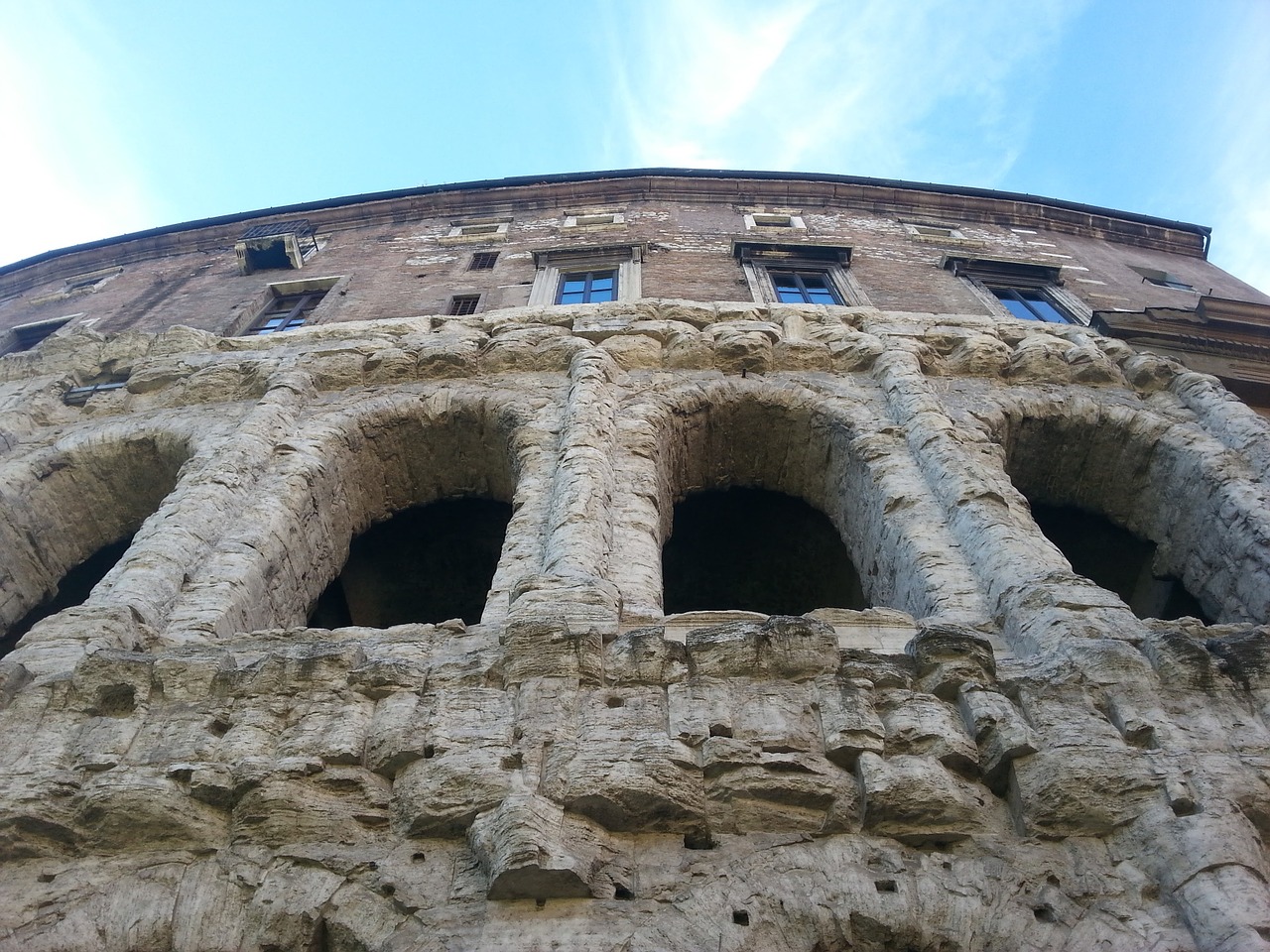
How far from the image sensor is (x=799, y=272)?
13.7 m

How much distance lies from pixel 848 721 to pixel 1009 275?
11.4 metres

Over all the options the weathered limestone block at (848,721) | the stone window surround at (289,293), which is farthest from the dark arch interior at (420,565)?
the weathered limestone block at (848,721)

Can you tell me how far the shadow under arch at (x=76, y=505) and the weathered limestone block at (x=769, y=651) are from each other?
5.42m

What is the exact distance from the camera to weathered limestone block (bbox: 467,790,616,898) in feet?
11.4

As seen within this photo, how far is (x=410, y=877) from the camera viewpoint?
368 cm

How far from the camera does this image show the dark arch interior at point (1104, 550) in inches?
326

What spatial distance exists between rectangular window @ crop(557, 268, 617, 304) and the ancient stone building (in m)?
0.08

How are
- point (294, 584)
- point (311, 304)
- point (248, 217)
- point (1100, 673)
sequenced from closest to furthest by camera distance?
point (1100, 673) < point (294, 584) < point (311, 304) < point (248, 217)

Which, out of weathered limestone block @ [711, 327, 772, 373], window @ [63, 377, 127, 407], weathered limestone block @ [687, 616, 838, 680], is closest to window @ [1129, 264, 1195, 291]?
weathered limestone block @ [711, 327, 772, 373]

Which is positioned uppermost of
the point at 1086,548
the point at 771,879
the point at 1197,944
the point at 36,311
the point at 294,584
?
the point at 36,311

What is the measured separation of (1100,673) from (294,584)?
531cm

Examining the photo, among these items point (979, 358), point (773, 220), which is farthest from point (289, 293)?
point (979, 358)

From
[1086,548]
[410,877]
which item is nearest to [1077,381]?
[1086,548]

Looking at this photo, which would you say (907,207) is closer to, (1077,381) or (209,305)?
(1077,381)
